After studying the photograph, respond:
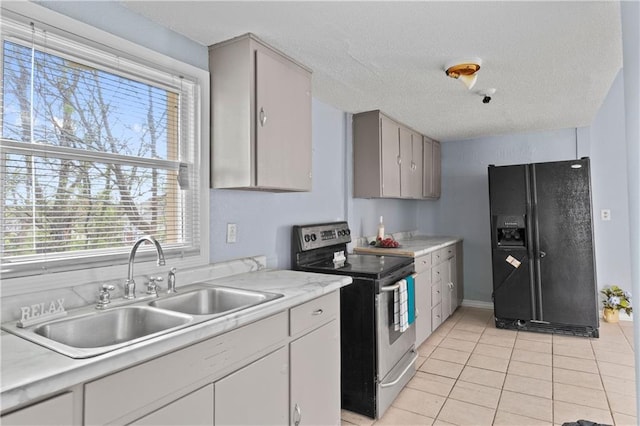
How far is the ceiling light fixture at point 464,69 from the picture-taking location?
2.28 m

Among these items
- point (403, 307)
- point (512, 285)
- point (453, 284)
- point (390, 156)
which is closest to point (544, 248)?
point (512, 285)

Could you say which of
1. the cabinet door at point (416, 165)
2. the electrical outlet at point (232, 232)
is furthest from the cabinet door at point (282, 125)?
the cabinet door at point (416, 165)

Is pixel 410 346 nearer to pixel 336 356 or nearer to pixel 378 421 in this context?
pixel 378 421

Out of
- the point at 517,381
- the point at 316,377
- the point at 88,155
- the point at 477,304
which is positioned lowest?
the point at 517,381

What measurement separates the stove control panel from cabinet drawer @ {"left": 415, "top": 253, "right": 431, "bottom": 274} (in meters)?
0.63

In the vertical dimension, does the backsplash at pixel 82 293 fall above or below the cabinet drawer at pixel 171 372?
above

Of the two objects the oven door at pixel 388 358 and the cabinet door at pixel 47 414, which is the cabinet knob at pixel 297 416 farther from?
the cabinet door at pixel 47 414

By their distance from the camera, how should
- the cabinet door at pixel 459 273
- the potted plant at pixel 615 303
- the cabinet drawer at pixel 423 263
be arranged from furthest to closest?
the cabinet door at pixel 459 273 → the potted plant at pixel 615 303 → the cabinet drawer at pixel 423 263

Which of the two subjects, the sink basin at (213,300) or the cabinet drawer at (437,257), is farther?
the cabinet drawer at (437,257)

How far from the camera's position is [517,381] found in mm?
2764

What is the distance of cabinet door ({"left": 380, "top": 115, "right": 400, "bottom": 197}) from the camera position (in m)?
3.50

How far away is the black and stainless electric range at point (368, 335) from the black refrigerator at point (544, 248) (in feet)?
6.12

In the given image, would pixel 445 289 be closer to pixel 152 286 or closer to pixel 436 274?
pixel 436 274

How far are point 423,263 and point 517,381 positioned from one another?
3.74 ft
